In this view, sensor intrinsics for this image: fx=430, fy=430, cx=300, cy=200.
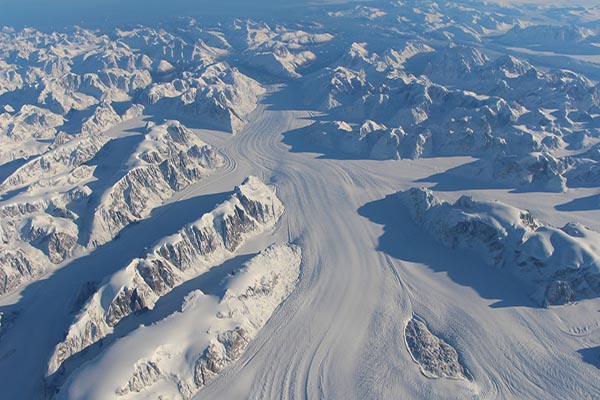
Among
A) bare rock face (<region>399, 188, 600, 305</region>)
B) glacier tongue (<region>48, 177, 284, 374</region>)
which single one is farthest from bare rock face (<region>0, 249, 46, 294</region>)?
bare rock face (<region>399, 188, 600, 305</region>)

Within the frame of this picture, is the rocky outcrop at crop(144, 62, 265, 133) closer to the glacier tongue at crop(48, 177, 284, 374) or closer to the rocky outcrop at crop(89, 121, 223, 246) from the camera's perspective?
the rocky outcrop at crop(89, 121, 223, 246)

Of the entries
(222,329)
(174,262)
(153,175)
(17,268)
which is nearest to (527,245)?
(222,329)

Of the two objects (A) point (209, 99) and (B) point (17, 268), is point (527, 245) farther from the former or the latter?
(A) point (209, 99)

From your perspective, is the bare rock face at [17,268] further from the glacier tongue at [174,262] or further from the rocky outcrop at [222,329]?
the rocky outcrop at [222,329]

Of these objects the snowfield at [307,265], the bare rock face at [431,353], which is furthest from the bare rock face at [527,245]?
the bare rock face at [431,353]

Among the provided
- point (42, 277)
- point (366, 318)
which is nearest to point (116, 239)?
point (42, 277)
